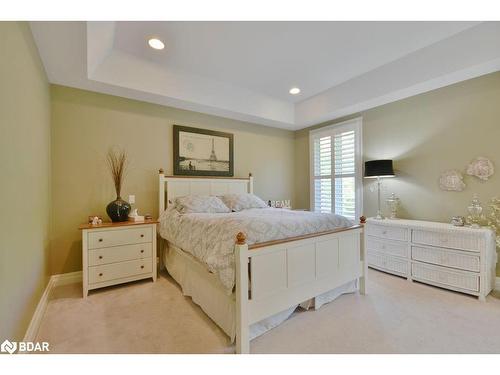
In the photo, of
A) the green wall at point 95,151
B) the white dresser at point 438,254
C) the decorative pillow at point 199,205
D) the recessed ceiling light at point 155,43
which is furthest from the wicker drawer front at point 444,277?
the recessed ceiling light at point 155,43

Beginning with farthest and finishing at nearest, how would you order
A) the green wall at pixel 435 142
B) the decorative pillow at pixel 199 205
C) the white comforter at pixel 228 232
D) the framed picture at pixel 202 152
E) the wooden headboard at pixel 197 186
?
the framed picture at pixel 202 152, the wooden headboard at pixel 197 186, the decorative pillow at pixel 199 205, the green wall at pixel 435 142, the white comforter at pixel 228 232

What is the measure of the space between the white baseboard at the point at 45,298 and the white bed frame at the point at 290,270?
1.59m

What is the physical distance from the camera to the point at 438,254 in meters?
2.61

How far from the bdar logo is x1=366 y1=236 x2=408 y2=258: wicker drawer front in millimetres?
3662

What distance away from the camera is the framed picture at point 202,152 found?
353cm

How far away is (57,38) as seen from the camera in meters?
1.93

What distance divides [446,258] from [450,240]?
0.21 metres

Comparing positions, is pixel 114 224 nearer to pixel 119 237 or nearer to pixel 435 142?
pixel 119 237

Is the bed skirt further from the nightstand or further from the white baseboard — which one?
the white baseboard

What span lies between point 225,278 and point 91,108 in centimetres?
284

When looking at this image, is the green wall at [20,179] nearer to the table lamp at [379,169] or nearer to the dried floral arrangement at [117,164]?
the dried floral arrangement at [117,164]
